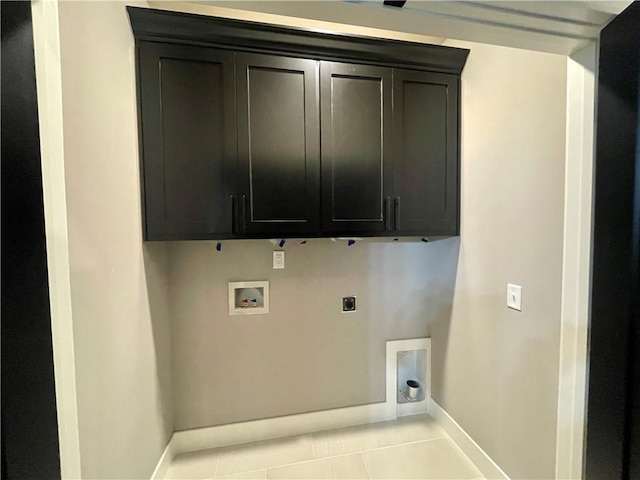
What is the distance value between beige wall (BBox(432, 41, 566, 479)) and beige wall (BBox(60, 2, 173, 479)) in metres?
1.81

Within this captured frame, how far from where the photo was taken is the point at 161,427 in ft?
5.69

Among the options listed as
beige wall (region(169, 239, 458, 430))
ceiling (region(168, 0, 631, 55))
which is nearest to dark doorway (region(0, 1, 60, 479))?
ceiling (region(168, 0, 631, 55))

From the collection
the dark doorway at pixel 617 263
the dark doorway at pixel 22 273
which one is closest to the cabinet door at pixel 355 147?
the dark doorway at pixel 617 263

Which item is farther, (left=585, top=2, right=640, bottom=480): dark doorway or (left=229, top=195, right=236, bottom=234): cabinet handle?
(left=229, top=195, right=236, bottom=234): cabinet handle

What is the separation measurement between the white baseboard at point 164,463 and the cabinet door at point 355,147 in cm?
164

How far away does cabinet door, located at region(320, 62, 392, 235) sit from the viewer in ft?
5.49

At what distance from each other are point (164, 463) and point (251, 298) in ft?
3.51

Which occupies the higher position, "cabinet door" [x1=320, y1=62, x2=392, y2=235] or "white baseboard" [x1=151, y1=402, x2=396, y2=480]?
"cabinet door" [x1=320, y1=62, x2=392, y2=235]

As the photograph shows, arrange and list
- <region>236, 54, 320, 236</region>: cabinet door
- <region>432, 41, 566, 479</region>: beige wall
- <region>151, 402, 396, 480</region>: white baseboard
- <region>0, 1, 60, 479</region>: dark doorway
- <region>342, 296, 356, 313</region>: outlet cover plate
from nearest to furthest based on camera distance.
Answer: <region>0, 1, 60, 479</region>: dark doorway, <region>432, 41, 566, 479</region>: beige wall, <region>236, 54, 320, 236</region>: cabinet door, <region>151, 402, 396, 480</region>: white baseboard, <region>342, 296, 356, 313</region>: outlet cover plate

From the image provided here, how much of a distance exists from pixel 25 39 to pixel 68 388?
2.92ft

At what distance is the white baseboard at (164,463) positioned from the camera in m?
1.65

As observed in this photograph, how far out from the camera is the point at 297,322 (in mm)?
2100

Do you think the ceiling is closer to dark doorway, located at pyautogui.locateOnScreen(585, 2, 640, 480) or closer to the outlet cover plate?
dark doorway, located at pyautogui.locateOnScreen(585, 2, 640, 480)

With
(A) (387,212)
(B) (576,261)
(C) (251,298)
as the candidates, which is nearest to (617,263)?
(B) (576,261)
